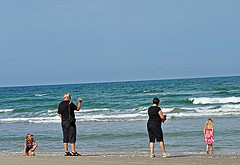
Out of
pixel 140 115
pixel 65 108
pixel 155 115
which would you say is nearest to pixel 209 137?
pixel 155 115

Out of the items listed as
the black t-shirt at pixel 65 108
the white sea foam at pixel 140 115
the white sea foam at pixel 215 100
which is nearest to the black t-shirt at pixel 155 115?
the black t-shirt at pixel 65 108

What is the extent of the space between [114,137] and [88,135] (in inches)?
50.1

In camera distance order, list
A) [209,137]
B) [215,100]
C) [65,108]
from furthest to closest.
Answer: [215,100], [209,137], [65,108]

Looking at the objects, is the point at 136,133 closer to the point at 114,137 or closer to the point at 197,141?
the point at 114,137

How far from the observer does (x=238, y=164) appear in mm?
7035

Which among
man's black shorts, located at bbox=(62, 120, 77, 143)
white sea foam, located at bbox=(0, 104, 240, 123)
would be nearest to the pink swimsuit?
man's black shorts, located at bbox=(62, 120, 77, 143)

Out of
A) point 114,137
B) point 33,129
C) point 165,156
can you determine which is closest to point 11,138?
point 33,129

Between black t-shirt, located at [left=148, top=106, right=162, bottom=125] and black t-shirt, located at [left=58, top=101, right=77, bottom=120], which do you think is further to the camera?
black t-shirt, located at [left=58, top=101, right=77, bottom=120]

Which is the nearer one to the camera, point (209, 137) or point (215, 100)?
point (209, 137)

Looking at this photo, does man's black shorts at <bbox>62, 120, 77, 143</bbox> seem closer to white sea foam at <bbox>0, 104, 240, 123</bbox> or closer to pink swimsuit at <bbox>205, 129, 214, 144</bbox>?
pink swimsuit at <bbox>205, 129, 214, 144</bbox>

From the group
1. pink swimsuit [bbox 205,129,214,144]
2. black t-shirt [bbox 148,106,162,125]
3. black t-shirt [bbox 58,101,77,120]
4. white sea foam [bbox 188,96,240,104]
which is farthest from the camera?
white sea foam [bbox 188,96,240,104]

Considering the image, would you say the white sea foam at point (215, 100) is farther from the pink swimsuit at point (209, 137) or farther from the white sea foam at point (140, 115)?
the pink swimsuit at point (209, 137)

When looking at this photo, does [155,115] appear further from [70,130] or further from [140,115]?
[140,115]

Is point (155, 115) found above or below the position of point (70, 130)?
above
